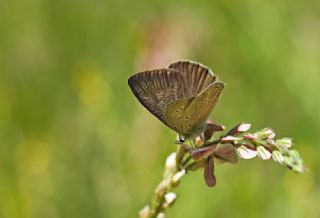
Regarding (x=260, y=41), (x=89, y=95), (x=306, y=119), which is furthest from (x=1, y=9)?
(x=306, y=119)

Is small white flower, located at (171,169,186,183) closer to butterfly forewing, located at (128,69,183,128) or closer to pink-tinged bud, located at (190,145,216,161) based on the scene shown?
pink-tinged bud, located at (190,145,216,161)

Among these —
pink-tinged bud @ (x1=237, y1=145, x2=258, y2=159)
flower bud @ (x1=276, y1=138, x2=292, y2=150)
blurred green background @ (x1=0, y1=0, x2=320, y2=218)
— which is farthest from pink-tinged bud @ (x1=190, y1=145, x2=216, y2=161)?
blurred green background @ (x1=0, y1=0, x2=320, y2=218)

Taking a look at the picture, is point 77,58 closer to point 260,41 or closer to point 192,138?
point 260,41

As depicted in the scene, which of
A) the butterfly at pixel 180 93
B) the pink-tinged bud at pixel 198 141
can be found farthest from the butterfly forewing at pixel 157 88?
the pink-tinged bud at pixel 198 141

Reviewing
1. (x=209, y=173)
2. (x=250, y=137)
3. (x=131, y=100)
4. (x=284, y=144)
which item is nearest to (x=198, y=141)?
(x=209, y=173)

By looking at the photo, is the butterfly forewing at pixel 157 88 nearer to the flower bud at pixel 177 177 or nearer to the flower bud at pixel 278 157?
the flower bud at pixel 177 177
